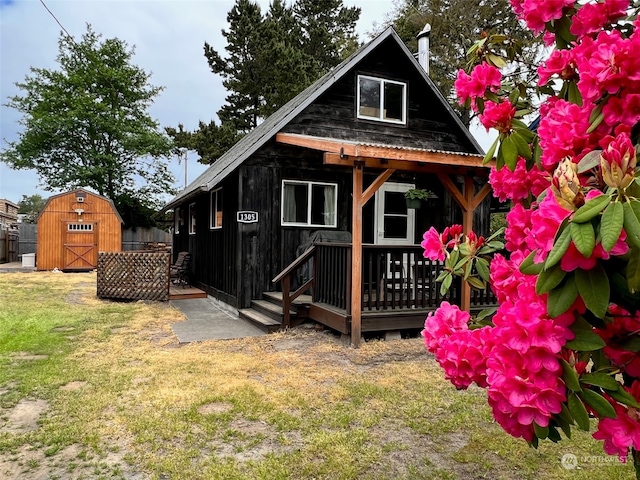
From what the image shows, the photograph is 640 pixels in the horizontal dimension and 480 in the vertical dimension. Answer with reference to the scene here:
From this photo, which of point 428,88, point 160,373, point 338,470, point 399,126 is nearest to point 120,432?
point 160,373

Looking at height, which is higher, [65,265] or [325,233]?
[325,233]

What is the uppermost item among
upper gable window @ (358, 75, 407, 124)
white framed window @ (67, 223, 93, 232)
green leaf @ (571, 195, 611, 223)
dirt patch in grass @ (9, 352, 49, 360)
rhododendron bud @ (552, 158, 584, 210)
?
upper gable window @ (358, 75, 407, 124)

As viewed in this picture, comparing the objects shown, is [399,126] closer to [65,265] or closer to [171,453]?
[171,453]

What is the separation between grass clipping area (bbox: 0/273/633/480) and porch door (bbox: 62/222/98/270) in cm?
1346

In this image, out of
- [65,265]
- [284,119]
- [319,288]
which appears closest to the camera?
[319,288]

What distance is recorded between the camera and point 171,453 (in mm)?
2930

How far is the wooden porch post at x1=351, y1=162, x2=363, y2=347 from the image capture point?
560cm

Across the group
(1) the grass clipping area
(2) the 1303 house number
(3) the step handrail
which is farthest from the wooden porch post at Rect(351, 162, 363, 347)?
(2) the 1303 house number

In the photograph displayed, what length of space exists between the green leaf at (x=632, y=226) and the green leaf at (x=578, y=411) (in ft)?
1.40

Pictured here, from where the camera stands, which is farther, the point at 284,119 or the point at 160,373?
the point at 284,119

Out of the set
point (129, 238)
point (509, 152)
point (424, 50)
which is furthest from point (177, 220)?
point (509, 152)

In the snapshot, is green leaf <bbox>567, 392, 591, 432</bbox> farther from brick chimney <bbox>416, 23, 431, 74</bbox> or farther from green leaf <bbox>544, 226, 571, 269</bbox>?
brick chimney <bbox>416, 23, 431, 74</bbox>

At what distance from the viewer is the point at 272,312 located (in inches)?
276

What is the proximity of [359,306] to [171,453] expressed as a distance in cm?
322
